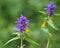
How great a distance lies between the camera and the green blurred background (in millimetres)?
3377

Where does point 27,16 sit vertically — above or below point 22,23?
below

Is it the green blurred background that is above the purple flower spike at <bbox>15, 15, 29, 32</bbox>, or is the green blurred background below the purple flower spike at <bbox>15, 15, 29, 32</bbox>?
below

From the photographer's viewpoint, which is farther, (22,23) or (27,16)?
(27,16)

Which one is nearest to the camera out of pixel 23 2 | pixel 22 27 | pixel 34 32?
pixel 22 27

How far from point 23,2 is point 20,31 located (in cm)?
197

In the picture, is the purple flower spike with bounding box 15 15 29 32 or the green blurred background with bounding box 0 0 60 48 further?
the green blurred background with bounding box 0 0 60 48

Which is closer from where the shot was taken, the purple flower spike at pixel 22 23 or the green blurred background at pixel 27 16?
the purple flower spike at pixel 22 23

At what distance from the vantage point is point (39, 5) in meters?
3.39

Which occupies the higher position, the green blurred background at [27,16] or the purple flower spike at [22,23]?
the purple flower spike at [22,23]

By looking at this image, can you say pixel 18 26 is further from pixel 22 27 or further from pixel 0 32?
pixel 0 32

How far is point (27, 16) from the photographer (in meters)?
3.69

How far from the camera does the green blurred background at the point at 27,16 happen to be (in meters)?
3.38

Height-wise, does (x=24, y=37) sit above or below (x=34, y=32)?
above

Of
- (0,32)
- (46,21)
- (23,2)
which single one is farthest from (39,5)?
(46,21)
